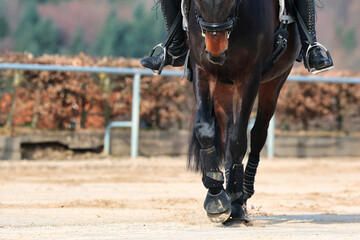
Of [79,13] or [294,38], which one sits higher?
[79,13]

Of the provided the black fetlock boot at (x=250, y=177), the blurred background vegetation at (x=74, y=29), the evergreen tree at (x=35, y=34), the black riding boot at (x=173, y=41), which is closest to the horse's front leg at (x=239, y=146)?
the black fetlock boot at (x=250, y=177)

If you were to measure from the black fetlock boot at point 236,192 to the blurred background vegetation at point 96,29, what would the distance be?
1874cm

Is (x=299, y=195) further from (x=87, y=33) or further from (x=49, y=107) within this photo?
(x=87, y=33)

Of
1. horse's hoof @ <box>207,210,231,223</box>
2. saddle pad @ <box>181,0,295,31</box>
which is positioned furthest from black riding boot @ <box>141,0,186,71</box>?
→ horse's hoof @ <box>207,210,231,223</box>

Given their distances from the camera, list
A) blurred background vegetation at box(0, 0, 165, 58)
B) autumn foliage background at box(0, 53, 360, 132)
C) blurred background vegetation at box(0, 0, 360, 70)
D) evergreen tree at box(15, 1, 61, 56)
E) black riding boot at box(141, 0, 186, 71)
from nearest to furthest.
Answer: black riding boot at box(141, 0, 186, 71)
autumn foliage background at box(0, 53, 360, 132)
evergreen tree at box(15, 1, 61, 56)
blurred background vegetation at box(0, 0, 165, 58)
blurred background vegetation at box(0, 0, 360, 70)

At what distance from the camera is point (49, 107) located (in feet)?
41.7

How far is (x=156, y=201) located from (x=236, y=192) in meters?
1.88

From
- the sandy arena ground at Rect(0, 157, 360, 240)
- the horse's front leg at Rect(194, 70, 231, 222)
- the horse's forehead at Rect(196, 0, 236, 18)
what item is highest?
the horse's forehead at Rect(196, 0, 236, 18)

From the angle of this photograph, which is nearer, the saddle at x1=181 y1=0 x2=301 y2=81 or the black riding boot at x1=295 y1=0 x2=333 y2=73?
the saddle at x1=181 y1=0 x2=301 y2=81

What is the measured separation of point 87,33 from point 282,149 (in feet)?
61.7

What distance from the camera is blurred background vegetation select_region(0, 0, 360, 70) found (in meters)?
27.8

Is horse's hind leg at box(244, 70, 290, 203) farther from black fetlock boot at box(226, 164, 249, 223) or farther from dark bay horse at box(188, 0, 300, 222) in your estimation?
black fetlock boot at box(226, 164, 249, 223)

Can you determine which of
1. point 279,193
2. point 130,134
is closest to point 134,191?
point 279,193

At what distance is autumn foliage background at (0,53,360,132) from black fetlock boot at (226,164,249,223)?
719 centimetres
